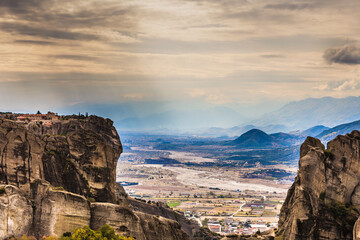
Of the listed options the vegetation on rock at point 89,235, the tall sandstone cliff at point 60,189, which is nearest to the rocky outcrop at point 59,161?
the tall sandstone cliff at point 60,189

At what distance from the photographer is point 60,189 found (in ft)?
148

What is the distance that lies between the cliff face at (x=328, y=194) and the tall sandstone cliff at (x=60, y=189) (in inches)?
543

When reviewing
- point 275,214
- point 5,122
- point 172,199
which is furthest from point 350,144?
point 172,199

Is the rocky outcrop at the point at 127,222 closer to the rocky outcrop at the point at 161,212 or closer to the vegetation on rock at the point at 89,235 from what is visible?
the vegetation on rock at the point at 89,235

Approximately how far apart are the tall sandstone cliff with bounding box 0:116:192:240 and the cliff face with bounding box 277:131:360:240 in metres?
13.8

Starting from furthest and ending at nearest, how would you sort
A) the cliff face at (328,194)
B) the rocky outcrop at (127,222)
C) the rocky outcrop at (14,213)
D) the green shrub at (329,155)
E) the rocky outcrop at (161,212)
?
the rocky outcrop at (161,212)
the green shrub at (329,155)
the cliff face at (328,194)
the rocky outcrop at (127,222)
the rocky outcrop at (14,213)

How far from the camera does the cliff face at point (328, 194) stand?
149 ft

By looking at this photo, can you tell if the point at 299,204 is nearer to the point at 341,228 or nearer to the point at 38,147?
the point at 341,228

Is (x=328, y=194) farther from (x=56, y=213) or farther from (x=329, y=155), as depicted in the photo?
(x=56, y=213)

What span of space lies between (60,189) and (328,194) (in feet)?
81.9

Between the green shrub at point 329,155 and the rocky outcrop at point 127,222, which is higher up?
the green shrub at point 329,155

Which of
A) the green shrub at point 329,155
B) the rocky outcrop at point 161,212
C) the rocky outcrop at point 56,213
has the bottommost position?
the rocky outcrop at point 161,212

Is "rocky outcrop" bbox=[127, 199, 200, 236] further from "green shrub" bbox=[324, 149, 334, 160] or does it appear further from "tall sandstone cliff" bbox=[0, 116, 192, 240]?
"green shrub" bbox=[324, 149, 334, 160]

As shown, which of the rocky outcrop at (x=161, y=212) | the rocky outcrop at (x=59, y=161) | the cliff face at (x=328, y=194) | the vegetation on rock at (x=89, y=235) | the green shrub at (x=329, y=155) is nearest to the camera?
the vegetation on rock at (x=89, y=235)
